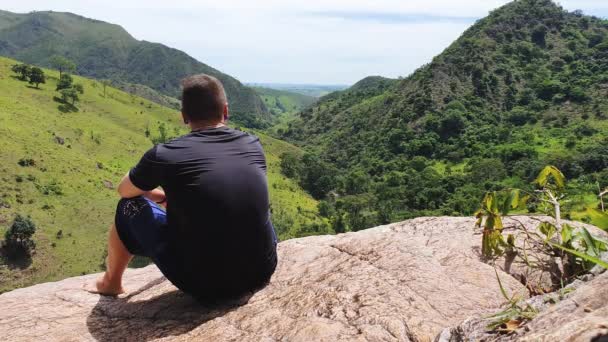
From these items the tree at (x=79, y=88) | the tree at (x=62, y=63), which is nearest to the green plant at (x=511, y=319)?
the tree at (x=79, y=88)

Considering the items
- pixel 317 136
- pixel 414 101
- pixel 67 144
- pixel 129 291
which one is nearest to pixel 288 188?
pixel 67 144

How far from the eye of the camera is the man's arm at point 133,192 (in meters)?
3.84

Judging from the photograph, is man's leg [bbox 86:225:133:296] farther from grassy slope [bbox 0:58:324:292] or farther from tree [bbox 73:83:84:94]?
tree [bbox 73:83:84:94]

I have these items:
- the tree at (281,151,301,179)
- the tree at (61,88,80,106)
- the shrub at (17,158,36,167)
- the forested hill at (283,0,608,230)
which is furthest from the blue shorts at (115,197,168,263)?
the tree at (61,88,80,106)

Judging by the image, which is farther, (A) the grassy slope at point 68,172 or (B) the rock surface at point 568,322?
(A) the grassy slope at point 68,172

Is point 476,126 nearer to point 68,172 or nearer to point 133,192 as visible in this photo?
point 68,172

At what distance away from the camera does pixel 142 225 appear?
4.04m

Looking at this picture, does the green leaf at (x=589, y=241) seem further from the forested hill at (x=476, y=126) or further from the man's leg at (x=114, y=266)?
the forested hill at (x=476, y=126)

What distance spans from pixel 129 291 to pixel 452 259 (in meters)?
3.32

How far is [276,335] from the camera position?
134 inches

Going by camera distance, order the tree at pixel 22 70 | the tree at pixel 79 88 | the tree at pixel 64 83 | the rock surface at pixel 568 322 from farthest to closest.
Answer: the tree at pixel 79 88, the tree at pixel 64 83, the tree at pixel 22 70, the rock surface at pixel 568 322

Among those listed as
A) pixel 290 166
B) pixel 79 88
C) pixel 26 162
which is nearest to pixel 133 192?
pixel 26 162

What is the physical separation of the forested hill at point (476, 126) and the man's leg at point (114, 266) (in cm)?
5741

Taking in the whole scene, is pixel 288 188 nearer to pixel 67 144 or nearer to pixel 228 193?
pixel 67 144
